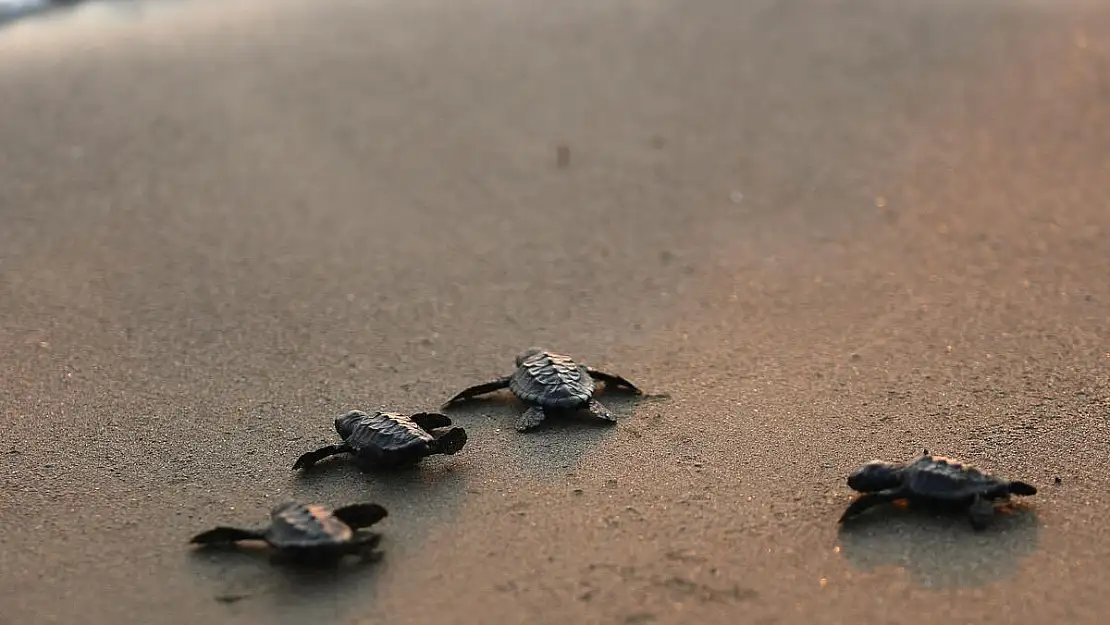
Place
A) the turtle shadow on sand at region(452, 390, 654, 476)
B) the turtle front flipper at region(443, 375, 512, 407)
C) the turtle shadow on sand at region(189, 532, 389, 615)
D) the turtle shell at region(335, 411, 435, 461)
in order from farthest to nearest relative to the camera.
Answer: the turtle front flipper at region(443, 375, 512, 407)
the turtle shadow on sand at region(452, 390, 654, 476)
the turtle shell at region(335, 411, 435, 461)
the turtle shadow on sand at region(189, 532, 389, 615)

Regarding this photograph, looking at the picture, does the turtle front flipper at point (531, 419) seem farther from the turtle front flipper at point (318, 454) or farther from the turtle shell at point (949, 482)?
the turtle shell at point (949, 482)

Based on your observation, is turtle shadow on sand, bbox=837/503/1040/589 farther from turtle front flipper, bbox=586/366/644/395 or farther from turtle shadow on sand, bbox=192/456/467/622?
turtle shadow on sand, bbox=192/456/467/622

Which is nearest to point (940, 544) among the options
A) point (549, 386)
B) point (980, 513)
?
point (980, 513)

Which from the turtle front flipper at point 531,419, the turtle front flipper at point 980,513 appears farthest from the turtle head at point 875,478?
the turtle front flipper at point 531,419

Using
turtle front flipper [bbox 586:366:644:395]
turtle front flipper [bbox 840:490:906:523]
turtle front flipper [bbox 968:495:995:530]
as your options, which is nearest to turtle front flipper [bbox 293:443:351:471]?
turtle front flipper [bbox 586:366:644:395]

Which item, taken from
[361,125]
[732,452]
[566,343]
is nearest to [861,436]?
[732,452]

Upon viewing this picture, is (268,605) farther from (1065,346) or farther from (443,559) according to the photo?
(1065,346)

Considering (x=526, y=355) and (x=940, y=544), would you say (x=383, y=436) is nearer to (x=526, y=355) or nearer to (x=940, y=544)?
(x=526, y=355)
